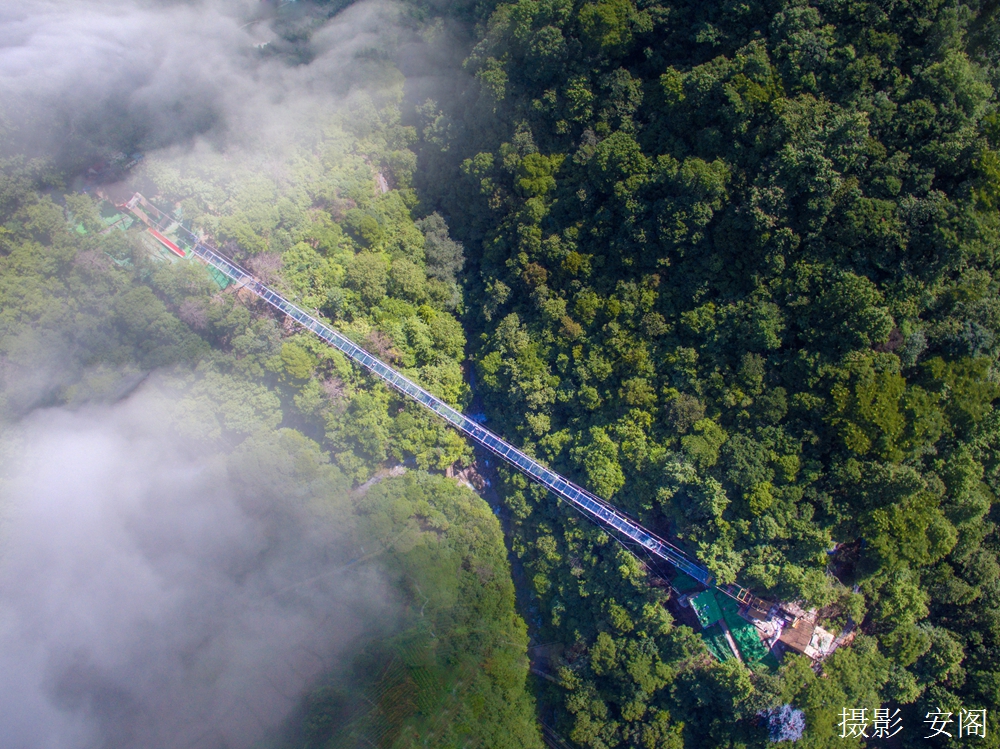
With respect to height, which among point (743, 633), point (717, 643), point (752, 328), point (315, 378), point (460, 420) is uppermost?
point (752, 328)

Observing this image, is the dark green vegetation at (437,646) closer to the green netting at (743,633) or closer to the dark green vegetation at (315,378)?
the dark green vegetation at (315,378)

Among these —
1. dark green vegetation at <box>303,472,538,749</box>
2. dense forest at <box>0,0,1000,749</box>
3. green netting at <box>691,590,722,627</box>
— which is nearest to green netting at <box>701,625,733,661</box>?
green netting at <box>691,590,722,627</box>

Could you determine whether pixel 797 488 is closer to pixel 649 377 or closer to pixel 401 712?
pixel 649 377

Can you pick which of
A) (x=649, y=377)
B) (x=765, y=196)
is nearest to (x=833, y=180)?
(x=765, y=196)

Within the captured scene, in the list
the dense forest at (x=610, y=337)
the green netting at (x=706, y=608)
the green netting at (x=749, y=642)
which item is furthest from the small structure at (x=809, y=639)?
the green netting at (x=706, y=608)

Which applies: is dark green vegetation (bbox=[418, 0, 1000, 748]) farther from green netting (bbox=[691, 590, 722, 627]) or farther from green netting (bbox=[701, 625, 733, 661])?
green netting (bbox=[691, 590, 722, 627])

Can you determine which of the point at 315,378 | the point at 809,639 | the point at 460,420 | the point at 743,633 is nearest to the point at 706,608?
the point at 743,633

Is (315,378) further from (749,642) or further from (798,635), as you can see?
(798,635)
